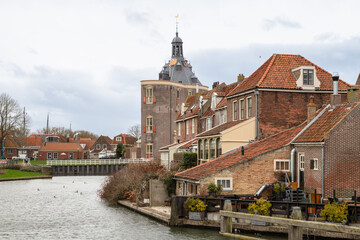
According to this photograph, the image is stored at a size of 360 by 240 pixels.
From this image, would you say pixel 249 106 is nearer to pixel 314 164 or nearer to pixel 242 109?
pixel 242 109

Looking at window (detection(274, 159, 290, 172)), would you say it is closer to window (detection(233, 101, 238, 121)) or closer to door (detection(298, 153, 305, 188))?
door (detection(298, 153, 305, 188))

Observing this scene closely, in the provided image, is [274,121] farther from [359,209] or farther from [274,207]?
[359,209]

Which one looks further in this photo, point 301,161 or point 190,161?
point 190,161

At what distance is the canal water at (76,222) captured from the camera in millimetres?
27969

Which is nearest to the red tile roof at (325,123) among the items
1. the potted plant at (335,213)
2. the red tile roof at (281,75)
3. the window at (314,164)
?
the window at (314,164)

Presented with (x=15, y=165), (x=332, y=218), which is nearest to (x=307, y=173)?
(x=332, y=218)

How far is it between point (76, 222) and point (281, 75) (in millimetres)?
18398

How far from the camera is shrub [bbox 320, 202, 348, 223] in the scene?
22719 millimetres

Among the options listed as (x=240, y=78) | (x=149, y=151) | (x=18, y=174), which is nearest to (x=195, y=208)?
(x=240, y=78)

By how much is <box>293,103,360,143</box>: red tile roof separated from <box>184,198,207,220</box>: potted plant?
763 cm

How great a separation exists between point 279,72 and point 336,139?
11140mm

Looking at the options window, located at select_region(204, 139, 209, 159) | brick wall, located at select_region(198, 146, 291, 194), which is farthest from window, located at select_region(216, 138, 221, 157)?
brick wall, located at select_region(198, 146, 291, 194)

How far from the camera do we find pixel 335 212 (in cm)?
2283

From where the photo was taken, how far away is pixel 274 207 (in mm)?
25797
